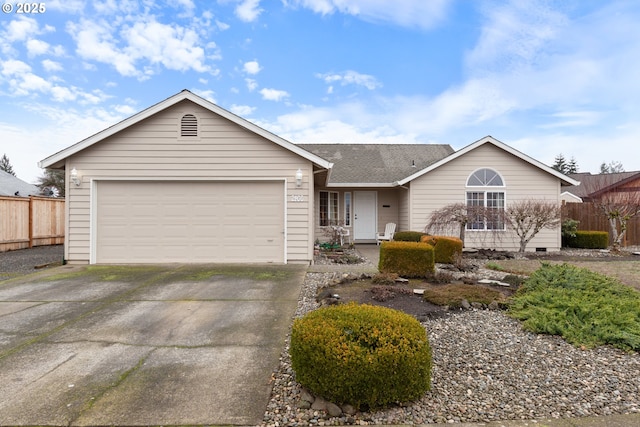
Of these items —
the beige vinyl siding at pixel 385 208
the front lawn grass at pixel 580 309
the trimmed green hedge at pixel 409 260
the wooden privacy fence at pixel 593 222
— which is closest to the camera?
the front lawn grass at pixel 580 309

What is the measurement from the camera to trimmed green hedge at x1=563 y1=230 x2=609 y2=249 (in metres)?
13.1

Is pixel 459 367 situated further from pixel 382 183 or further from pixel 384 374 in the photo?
pixel 382 183

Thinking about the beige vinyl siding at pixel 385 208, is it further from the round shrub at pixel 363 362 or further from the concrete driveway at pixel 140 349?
the round shrub at pixel 363 362

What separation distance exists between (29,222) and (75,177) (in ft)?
19.5

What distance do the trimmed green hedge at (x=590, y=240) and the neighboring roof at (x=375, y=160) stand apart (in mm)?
6189

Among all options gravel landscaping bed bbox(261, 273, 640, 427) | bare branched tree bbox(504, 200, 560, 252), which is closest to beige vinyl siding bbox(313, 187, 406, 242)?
bare branched tree bbox(504, 200, 560, 252)

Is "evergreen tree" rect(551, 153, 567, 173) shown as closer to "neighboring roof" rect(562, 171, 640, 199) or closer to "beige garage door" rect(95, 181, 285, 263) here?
"neighboring roof" rect(562, 171, 640, 199)

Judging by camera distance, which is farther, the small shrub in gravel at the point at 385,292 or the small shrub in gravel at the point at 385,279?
the small shrub in gravel at the point at 385,279

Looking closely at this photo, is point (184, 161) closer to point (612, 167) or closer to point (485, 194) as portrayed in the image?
point (485, 194)

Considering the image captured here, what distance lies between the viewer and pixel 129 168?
8.90 m

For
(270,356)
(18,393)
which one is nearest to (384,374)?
(270,356)

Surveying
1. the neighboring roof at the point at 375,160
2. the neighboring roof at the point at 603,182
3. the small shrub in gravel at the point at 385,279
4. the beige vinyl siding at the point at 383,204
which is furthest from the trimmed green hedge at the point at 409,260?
the neighboring roof at the point at 603,182

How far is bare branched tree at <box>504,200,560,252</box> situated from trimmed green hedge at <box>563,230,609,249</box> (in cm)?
267

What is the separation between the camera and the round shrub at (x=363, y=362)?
2.52 m
